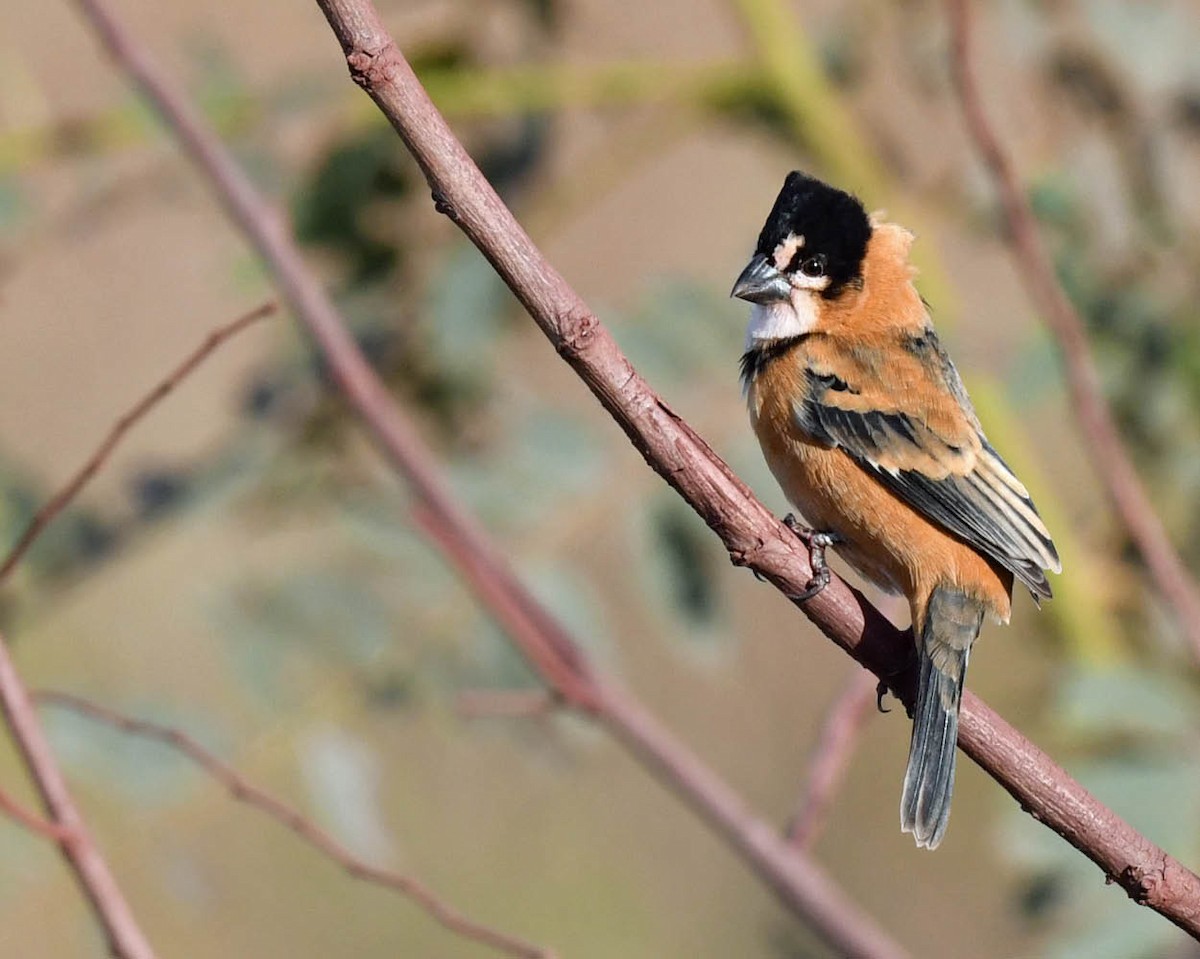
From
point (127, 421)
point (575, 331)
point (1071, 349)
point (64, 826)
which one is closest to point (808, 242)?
point (1071, 349)

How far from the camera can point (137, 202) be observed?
404cm

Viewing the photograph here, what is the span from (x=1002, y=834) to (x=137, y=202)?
8.53 ft

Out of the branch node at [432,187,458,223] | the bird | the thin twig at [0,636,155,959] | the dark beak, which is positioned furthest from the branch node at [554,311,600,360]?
the dark beak

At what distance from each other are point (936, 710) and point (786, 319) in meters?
1.26

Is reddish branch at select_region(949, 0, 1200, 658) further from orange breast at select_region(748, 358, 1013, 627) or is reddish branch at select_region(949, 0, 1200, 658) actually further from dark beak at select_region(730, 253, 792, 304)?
dark beak at select_region(730, 253, 792, 304)

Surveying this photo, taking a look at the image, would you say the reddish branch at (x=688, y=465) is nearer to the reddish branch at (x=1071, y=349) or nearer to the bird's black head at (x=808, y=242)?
the reddish branch at (x=1071, y=349)

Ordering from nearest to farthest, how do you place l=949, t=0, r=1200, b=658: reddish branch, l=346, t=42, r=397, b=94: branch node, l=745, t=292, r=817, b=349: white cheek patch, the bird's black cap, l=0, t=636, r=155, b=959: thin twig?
l=346, t=42, r=397, b=94: branch node → l=0, t=636, r=155, b=959: thin twig → l=949, t=0, r=1200, b=658: reddish branch → the bird's black cap → l=745, t=292, r=817, b=349: white cheek patch

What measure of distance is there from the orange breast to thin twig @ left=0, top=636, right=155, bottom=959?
62.8 inches

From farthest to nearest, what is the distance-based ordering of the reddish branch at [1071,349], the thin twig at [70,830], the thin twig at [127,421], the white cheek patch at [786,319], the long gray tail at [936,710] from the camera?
the white cheek patch at [786,319] < the reddish branch at [1071,349] < the long gray tail at [936,710] < the thin twig at [127,421] < the thin twig at [70,830]

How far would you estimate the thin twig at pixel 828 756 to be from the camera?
2.45 metres

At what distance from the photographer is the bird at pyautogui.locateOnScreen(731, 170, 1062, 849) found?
2914 millimetres

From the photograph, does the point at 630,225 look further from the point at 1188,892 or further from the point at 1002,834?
the point at 1188,892

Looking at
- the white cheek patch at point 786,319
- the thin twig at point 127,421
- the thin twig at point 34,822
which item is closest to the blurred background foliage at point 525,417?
the white cheek patch at point 786,319

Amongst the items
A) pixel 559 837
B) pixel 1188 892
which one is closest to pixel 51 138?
pixel 1188 892
